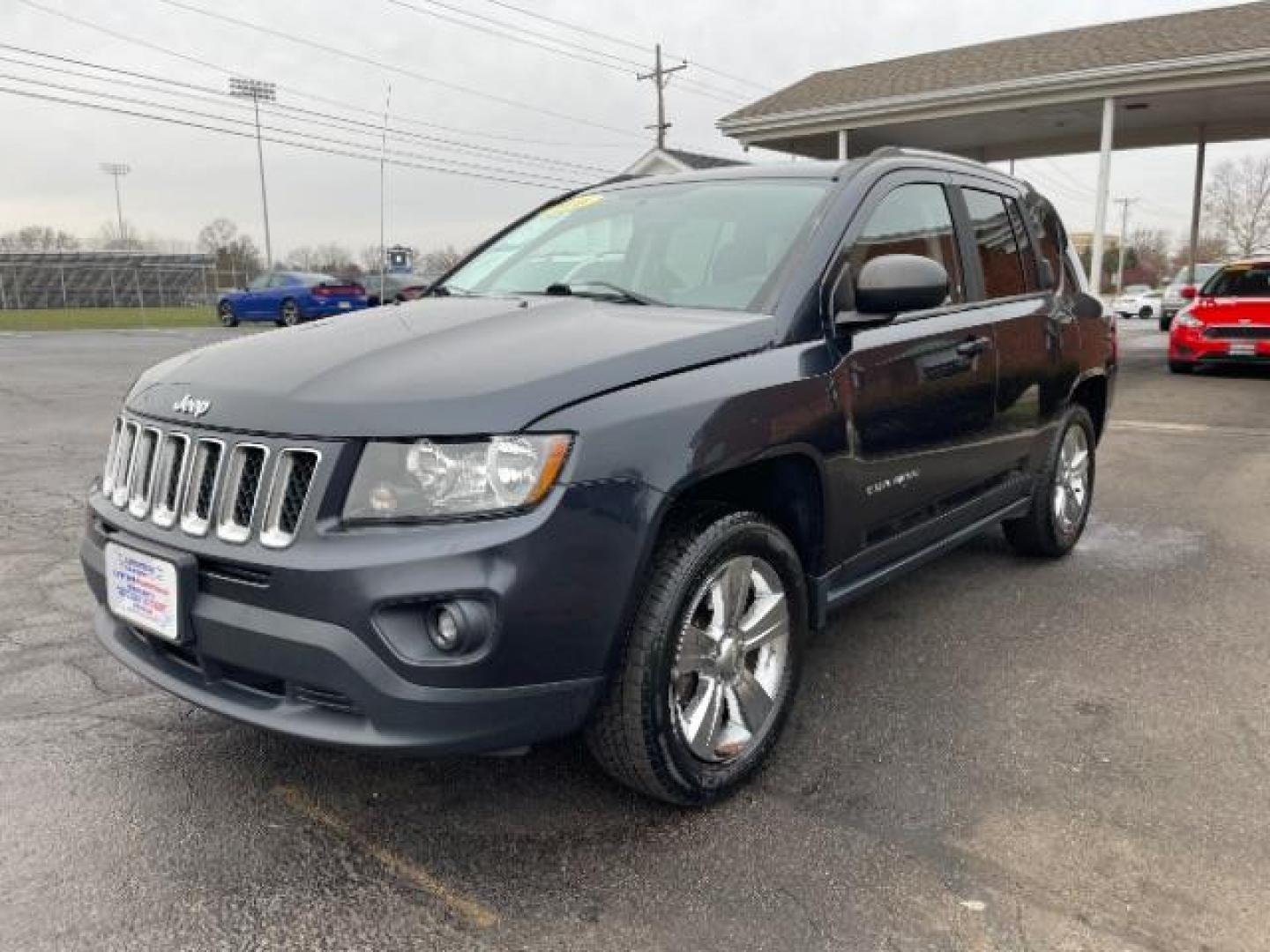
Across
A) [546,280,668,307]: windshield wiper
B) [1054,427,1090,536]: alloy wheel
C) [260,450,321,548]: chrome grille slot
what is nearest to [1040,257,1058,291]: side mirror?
[1054,427,1090,536]: alloy wheel

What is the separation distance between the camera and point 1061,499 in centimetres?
489

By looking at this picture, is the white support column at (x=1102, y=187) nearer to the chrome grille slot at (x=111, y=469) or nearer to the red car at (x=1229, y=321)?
the red car at (x=1229, y=321)

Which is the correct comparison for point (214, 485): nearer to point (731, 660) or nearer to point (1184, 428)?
point (731, 660)

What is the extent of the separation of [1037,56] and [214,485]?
59.8 feet

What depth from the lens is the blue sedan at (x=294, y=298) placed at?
25.0 metres

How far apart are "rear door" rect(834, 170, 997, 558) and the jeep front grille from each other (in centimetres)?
158

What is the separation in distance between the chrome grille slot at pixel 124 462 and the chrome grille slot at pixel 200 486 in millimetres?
360

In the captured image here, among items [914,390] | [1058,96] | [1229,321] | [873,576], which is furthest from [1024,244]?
[1058,96]

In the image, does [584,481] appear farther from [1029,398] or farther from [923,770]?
[1029,398]

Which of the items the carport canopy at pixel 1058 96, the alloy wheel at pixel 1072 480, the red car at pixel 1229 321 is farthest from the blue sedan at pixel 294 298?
the alloy wheel at pixel 1072 480

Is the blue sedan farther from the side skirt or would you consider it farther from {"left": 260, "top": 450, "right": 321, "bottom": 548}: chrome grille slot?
{"left": 260, "top": 450, "right": 321, "bottom": 548}: chrome grille slot

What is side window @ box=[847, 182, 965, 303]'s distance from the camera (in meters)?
3.28

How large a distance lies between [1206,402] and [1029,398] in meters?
8.30

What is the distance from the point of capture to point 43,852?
8.07 feet
